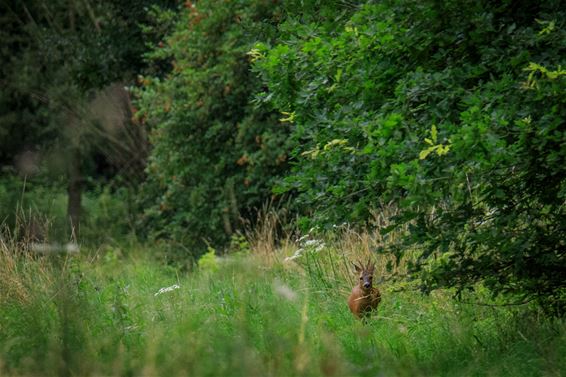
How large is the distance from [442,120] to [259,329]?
2110 millimetres

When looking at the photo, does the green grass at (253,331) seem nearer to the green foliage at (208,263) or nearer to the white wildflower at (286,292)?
the white wildflower at (286,292)

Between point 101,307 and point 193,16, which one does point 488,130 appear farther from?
point 193,16

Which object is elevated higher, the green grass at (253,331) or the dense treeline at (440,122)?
the dense treeline at (440,122)

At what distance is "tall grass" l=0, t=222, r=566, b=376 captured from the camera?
17.1 feet

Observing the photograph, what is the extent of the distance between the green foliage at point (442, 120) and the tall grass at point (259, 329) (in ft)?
1.72

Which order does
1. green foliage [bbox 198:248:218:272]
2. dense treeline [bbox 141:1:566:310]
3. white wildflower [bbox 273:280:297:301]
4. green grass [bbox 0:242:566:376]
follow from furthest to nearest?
green foliage [bbox 198:248:218:272]
white wildflower [bbox 273:280:297:301]
dense treeline [bbox 141:1:566:310]
green grass [bbox 0:242:566:376]

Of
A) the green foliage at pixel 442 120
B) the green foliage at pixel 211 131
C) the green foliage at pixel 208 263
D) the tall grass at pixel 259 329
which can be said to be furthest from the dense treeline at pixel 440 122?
the green foliage at pixel 211 131

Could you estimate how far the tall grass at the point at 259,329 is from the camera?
5223mm

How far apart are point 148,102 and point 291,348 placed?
12595 mm

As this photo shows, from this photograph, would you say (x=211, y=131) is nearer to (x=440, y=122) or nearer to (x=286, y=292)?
(x=440, y=122)

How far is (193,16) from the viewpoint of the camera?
16.0m

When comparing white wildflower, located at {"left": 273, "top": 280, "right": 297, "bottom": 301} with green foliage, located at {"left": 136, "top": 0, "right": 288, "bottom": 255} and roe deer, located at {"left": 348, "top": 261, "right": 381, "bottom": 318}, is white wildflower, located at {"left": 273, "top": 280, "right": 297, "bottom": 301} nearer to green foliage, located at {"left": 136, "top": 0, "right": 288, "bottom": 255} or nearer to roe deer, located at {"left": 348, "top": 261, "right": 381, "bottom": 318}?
roe deer, located at {"left": 348, "top": 261, "right": 381, "bottom": 318}

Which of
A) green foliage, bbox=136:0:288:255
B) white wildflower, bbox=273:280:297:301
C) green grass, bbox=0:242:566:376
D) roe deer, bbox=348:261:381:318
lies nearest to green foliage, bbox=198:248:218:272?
green foliage, bbox=136:0:288:255

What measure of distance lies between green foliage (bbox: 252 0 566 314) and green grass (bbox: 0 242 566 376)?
546mm
